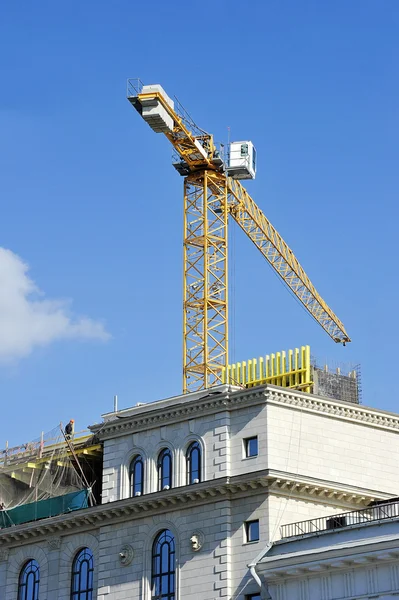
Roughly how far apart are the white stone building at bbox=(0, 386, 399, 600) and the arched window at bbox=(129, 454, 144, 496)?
50 mm

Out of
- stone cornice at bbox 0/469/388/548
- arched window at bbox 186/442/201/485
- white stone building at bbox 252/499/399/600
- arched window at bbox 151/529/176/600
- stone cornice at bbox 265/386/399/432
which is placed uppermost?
stone cornice at bbox 265/386/399/432

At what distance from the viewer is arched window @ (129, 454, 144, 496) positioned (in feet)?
226

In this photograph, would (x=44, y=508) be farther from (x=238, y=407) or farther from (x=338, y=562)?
(x=338, y=562)

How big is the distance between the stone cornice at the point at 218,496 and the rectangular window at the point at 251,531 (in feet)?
4.45

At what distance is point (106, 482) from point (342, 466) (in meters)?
12.2

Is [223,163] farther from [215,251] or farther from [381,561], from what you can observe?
[381,561]

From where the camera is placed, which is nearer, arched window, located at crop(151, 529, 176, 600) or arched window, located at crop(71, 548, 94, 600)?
arched window, located at crop(151, 529, 176, 600)

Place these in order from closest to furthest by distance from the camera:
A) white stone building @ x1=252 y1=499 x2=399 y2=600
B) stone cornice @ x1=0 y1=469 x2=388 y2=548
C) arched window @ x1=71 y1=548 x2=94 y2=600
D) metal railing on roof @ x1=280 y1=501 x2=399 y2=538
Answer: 1. white stone building @ x1=252 y1=499 x2=399 y2=600
2. metal railing on roof @ x1=280 y1=501 x2=399 y2=538
3. stone cornice @ x1=0 y1=469 x2=388 y2=548
4. arched window @ x1=71 y1=548 x2=94 y2=600

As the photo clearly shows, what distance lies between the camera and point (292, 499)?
2520 inches

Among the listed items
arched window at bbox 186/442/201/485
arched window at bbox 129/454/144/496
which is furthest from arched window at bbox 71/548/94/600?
arched window at bbox 186/442/201/485

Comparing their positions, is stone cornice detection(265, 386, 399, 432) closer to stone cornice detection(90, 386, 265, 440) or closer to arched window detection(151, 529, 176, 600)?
stone cornice detection(90, 386, 265, 440)

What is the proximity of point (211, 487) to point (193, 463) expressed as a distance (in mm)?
2762

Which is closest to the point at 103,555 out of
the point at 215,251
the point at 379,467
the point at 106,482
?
the point at 106,482

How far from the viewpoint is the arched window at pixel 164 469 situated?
67688 millimetres
